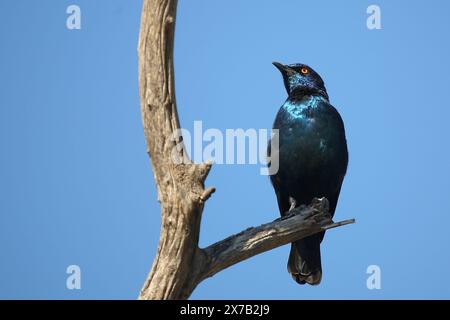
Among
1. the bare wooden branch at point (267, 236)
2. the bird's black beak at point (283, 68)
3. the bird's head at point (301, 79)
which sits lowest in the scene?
the bare wooden branch at point (267, 236)

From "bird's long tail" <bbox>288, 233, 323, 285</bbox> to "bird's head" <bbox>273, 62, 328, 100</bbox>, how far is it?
1976 millimetres

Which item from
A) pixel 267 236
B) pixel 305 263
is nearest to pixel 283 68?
pixel 305 263

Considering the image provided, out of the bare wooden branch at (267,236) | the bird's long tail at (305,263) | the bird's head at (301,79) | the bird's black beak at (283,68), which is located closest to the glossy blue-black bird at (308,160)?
the bird's long tail at (305,263)

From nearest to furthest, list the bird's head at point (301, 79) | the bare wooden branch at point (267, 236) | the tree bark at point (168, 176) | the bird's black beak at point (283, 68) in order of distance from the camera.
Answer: the tree bark at point (168, 176), the bare wooden branch at point (267, 236), the bird's head at point (301, 79), the bird's black beak at point (283, 68)

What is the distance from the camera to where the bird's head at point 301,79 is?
31.1 feet

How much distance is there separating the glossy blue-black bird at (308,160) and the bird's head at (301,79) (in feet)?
1.09

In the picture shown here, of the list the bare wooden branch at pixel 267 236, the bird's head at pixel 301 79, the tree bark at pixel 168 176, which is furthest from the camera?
the bird's head at pixel 301 79

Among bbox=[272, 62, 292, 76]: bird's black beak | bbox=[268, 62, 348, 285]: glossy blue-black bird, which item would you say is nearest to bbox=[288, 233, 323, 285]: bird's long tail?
bbox=[268, 62, 348, 285]: glossy blue-black bird

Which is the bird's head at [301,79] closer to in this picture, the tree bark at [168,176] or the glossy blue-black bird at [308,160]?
the glossy blue-black bird at [308,160]

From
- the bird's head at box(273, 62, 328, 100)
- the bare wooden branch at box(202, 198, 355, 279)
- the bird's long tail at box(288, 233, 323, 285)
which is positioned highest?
the bird's head at box(273, 62, 328, 100)

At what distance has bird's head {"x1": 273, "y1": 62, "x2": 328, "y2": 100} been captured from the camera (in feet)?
31.1

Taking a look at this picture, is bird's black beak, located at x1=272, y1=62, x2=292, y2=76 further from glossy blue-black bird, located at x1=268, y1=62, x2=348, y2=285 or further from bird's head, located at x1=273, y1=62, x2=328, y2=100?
glossy blue-black bird, located at x1=268, y1=62, x2=348, y2=285

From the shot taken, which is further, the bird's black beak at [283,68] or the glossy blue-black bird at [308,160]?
the bird's black beak at [283,68]
